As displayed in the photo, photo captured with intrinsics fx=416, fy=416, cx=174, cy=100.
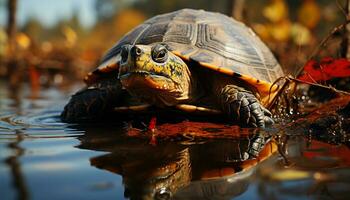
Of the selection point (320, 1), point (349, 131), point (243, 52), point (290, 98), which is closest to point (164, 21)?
point (243, 52)

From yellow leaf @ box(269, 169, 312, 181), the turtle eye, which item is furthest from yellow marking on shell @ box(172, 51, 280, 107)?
yellow leaf @ box(269, 169, 312, 181)

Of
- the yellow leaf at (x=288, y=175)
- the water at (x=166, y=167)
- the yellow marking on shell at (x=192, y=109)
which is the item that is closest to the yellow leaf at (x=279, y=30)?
the yellow marking on shell at (x=192, y=109)

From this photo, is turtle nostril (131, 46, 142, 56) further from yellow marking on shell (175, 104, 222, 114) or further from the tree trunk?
the tree trunk

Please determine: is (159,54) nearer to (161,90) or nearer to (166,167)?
(161,90)

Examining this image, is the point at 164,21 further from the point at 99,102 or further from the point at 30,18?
the point at 30,18

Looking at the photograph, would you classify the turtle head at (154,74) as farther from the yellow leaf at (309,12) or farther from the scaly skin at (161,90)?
the yellow leaf at (309,12)
